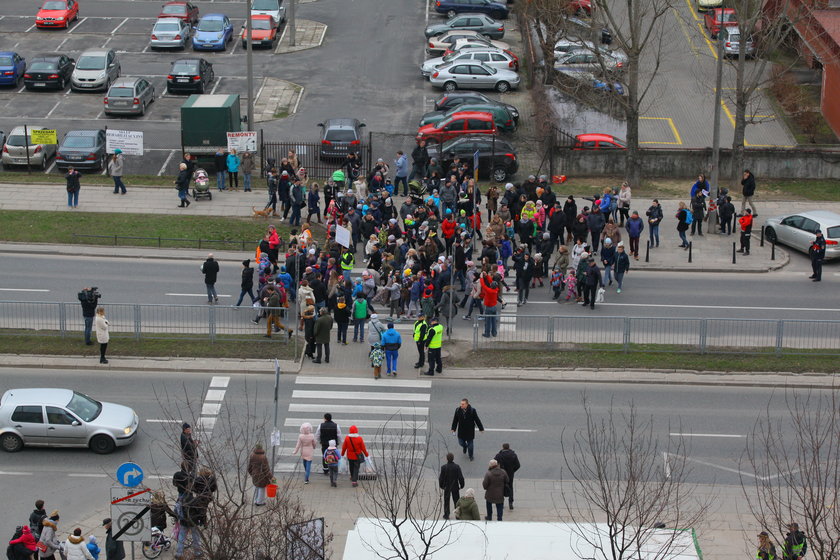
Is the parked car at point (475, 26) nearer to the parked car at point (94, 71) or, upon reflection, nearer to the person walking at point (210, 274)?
the parked car at point (94, 71)

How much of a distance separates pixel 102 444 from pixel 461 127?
2465 cm

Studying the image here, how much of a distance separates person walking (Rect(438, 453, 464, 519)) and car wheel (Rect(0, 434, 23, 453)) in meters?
9.10

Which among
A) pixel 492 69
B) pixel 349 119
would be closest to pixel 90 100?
pixel 349 119

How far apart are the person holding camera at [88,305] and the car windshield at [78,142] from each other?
16.4 meters

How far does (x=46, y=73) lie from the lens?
55656 mm

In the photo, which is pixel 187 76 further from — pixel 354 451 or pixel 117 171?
pixel 354 451

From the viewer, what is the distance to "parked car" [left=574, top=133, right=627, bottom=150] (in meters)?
48.0

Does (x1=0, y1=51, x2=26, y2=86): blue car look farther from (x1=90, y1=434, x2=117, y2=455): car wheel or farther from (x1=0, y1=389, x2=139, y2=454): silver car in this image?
(x1=90, y1=434, x2=117, y2=455): car wheel

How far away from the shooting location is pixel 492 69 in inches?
2207

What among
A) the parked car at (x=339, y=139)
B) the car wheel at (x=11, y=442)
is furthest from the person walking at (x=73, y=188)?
the car wheel at (x=11, y=442)

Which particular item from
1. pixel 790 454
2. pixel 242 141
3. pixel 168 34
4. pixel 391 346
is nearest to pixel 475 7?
pixel 168 34

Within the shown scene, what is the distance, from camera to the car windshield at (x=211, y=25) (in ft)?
202

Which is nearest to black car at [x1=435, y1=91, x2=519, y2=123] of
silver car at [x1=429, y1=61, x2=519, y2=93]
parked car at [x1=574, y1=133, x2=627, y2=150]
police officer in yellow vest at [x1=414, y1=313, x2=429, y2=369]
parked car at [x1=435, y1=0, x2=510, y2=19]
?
silver car at [x1=429, y1=61, x2=519, y2=93]

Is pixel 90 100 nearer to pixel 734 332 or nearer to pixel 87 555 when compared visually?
pixel 734 332
